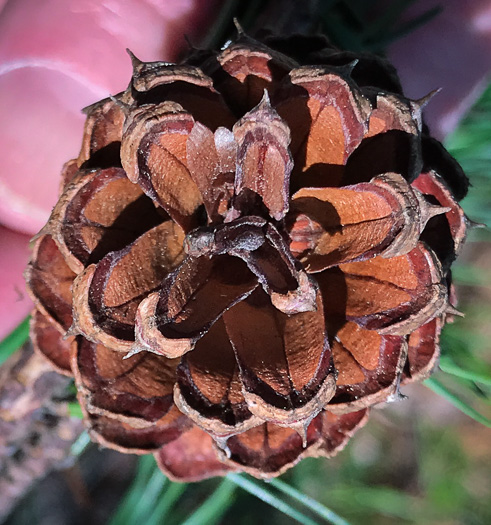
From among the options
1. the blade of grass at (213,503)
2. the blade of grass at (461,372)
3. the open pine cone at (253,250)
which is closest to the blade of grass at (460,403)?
the blade of grass at (461,372)

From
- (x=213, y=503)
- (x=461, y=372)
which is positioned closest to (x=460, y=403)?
(x=461, y=372)

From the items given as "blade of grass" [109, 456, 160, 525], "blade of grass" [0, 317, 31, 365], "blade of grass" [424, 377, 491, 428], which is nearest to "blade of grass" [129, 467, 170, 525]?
"blade of grass" [109, 456, 160, 525]

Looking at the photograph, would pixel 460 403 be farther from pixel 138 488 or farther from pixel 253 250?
pixel 138 488

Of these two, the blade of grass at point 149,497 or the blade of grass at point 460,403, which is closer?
the blade of grass at point 460,403

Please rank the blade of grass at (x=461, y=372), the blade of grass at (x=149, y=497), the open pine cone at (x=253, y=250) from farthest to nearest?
the blade of grass at (x=149, y=497), the blade of grass at (x=461, y=372), the open pine cone at (x=253, y=250)

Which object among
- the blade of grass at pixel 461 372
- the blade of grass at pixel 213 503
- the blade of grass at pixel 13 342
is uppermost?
the blade of grass at pixel 13 342

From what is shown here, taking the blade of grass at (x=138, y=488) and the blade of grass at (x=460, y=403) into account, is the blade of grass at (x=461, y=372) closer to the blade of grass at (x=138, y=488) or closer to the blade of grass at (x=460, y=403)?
the blade of grass at (x=460, y=403)

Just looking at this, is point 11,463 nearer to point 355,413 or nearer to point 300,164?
point 355,413
